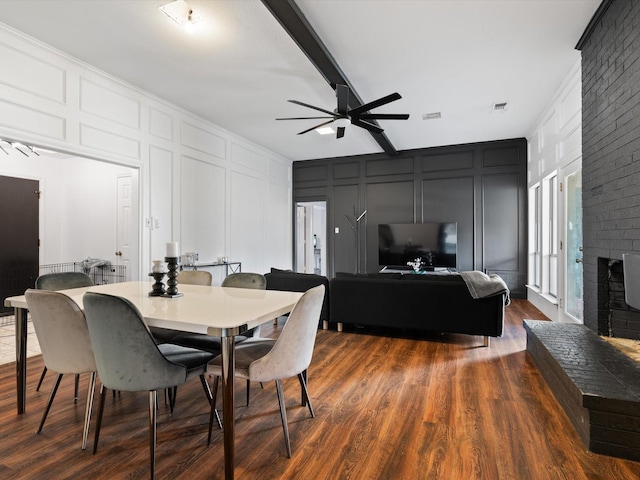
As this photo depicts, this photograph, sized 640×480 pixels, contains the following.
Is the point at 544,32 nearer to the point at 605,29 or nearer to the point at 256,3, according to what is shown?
the point at 605,29

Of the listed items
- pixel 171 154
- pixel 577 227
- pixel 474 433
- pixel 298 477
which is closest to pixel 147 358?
pixel 298 477

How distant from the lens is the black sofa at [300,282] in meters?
4.11

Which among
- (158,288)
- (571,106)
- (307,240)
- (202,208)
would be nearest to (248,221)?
(202,208)

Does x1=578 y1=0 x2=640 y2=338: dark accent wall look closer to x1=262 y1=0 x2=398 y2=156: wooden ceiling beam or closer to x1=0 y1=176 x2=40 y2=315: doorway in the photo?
x1=262 y1=0 x2=398 y2=156: wooden ceiling beam

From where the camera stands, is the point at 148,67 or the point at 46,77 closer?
the point at 46,77

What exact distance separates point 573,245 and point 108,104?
18.4ft

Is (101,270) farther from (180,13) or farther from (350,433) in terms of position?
(350,433)

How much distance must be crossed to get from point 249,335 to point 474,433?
1572 mm

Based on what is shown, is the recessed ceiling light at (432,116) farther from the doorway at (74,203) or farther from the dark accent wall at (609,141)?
the doorway at (74,203)

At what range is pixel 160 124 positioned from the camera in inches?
184

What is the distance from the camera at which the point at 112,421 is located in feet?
7.14

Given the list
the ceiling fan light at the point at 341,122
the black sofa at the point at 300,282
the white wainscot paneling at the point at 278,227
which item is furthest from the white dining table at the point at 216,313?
the white wainscot paneling at the point at 278,227

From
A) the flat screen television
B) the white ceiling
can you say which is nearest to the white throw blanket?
the white ceiling

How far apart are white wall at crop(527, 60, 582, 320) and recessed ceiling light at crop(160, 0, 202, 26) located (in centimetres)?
383
